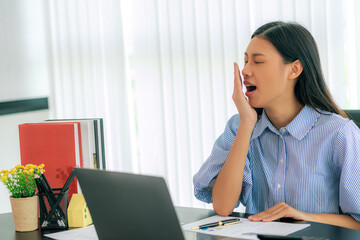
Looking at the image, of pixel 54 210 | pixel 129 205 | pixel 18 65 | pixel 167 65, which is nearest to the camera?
Answer: pixel 129 205

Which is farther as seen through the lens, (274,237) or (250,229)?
(250,229)

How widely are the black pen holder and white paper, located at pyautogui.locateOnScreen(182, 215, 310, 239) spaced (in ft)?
1.33

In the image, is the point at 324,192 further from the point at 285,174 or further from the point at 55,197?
the point at 55,197

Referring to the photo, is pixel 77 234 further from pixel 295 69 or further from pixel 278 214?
pixel 295 69

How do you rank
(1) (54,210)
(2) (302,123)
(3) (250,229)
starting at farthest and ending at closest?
1. (2) (302,123)
2. (1) (54,210)
3. (3) (250,229)

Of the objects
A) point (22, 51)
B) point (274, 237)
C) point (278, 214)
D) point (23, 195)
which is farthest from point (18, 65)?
point (274, 237)

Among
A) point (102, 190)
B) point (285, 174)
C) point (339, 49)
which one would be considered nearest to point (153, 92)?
point (339, 49)

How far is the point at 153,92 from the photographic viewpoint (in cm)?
333

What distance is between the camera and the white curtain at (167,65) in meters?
2.75

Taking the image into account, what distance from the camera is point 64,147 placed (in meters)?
1.83

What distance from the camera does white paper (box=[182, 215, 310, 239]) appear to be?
1385 mm

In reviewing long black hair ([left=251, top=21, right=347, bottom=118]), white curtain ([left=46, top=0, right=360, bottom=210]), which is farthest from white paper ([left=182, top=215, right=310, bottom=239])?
white curtain ([left=46, top=0, right=360, bottom=210])

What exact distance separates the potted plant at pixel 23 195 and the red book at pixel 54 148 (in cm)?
15

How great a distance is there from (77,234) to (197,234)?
373 mm
